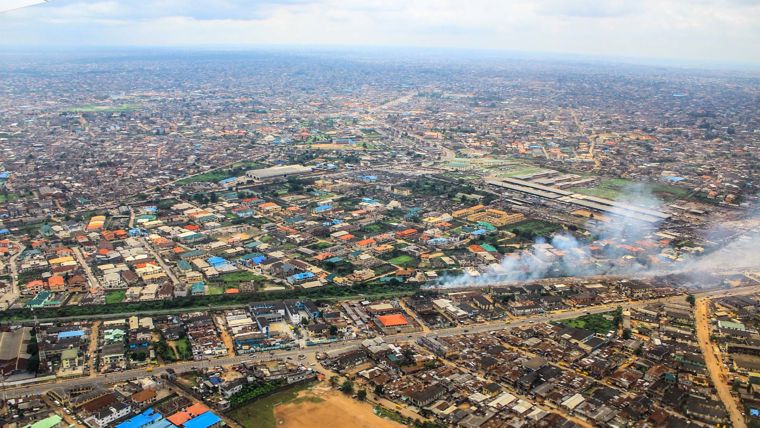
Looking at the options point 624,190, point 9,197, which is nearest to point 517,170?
point 624,190

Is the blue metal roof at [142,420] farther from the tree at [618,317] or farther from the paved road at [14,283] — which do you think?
the tree at [618,317]

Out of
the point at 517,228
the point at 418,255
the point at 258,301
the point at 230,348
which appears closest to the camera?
the point at 230,348

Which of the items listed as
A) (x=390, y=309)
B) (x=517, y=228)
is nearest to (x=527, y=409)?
(x=390, y=309)

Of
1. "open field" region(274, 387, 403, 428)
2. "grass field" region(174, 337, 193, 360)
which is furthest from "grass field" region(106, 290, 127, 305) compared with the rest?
"open field" region(274, 387, 403, 428)

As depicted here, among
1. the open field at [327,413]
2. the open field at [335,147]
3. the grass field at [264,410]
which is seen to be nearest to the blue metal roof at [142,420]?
the grass field at [264,410]

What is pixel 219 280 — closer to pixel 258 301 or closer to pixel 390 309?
pixel 258 301
